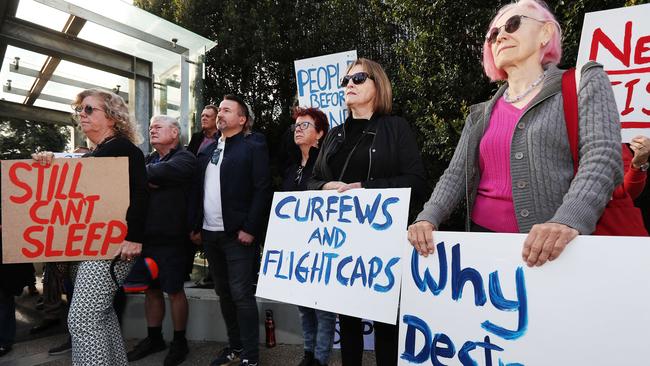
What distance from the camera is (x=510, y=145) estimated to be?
57.4 inches

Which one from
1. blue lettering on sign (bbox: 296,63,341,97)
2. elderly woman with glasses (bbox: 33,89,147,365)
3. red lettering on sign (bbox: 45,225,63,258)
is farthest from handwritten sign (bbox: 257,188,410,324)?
blue lettering on sign (bbox: 296,63,341,97)

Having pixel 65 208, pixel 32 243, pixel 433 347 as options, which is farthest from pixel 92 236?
pixel 433 347

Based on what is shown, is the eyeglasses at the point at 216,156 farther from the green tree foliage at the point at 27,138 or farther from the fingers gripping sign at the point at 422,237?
the green tree foliage at the point at 27,138

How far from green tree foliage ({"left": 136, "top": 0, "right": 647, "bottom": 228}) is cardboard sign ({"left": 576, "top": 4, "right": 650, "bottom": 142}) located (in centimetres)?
113

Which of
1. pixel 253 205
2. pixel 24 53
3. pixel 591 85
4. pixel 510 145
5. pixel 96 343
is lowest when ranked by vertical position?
pixel 96 343

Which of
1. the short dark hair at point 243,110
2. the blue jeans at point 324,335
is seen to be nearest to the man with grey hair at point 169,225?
the short dark hair at point 243,110

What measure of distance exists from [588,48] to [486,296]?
169 centimetres

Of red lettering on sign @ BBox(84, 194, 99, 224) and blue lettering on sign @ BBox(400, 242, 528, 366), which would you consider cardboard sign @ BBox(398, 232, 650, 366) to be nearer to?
blue lettering on sign @ BBox(400, 242, 528, 366)

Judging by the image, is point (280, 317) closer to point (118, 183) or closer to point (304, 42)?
point (118, 183)

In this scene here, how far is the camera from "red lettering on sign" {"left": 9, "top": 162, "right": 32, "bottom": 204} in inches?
93.7

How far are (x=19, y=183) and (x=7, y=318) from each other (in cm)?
208

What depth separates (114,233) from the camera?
2.37 metres

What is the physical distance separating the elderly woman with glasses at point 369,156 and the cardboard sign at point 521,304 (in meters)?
0.58

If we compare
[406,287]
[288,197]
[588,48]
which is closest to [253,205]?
[288,197]
